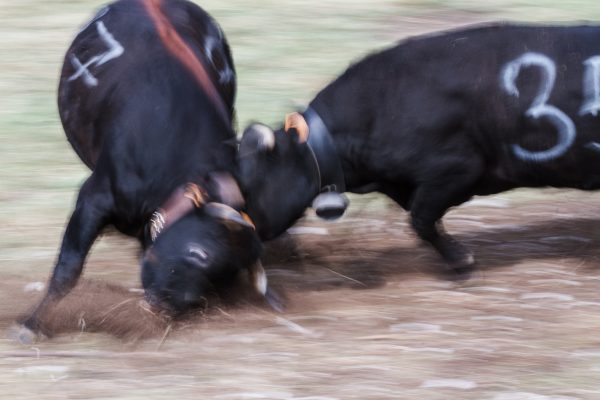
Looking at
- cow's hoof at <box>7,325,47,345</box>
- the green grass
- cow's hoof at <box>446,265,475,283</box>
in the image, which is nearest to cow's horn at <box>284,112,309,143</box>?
cow's hoof at <box>446,265,475,283</box>

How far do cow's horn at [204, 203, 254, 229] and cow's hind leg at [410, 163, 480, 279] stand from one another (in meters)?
1.18

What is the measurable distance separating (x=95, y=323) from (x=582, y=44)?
8.33ft

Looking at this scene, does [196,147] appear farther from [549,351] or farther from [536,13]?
[536,13]

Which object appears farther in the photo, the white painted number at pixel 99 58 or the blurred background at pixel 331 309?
the white painted number at pixel 99 58

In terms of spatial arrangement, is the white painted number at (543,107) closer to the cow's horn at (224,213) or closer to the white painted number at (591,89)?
the white painted number at (591,89)

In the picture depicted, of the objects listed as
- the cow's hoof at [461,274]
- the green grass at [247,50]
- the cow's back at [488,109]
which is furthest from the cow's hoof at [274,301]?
the green grass at [247,50]

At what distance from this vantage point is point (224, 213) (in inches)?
212

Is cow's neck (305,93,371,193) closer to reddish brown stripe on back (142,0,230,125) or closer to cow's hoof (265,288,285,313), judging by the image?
reddish brown stripe on back (142,0,230,125)

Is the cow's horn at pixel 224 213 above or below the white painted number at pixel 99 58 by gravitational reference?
below

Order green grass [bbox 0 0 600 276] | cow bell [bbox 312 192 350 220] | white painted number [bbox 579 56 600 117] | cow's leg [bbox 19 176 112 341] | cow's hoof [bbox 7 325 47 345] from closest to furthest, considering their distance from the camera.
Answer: cow's hoof [bbox 7 325 47 345] → cow's leg [bbox 19 176 112 341] → cow bell [bbox 312 192 350 220] → white painted number [bbox 579 56 600 117] → green grass [bbox 0 0 600 276]

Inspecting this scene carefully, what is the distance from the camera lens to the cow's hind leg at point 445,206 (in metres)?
6.31

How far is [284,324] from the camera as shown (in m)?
5.66

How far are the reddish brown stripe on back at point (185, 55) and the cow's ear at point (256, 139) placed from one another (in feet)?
0.84

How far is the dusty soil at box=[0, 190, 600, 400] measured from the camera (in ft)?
16.0
